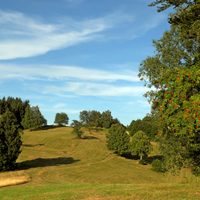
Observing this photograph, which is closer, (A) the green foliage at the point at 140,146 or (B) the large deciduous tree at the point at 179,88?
(B) the large deciduous tree at the point at 179,88

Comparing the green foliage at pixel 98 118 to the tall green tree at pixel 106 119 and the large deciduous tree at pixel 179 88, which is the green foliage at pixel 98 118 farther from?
the large deciduous tree at pixel 179 88

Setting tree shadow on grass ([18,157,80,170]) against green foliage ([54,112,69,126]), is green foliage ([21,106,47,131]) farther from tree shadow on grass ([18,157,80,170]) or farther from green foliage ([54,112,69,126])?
tree shadow on grass ([18,157,80,170])

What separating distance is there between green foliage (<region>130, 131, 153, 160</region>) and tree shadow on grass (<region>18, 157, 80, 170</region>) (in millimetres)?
20752

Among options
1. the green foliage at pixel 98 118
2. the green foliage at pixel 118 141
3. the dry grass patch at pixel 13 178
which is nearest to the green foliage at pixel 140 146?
the green foliage at pixel 118 141

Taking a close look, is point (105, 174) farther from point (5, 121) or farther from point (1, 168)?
point (5, 121)

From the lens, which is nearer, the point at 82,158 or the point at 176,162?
the point at 176,162

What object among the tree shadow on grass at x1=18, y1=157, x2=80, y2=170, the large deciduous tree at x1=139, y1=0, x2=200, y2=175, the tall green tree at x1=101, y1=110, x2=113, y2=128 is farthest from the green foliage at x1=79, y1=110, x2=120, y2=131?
the large deciduous tree at x1=139, y1=0, x2=200, y2=175

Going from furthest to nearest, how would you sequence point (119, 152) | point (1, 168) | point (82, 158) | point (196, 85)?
point (119, 152) < point (82, 158) < point (1, 168) < point (196, 85)

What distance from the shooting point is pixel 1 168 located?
1759 inches

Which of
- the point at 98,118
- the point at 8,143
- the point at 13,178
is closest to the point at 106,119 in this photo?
the point at 98,118

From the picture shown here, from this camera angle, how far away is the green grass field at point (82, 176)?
18453mm

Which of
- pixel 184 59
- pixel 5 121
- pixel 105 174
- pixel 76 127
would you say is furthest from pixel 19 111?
pixel 184 59

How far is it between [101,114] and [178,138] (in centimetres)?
14511

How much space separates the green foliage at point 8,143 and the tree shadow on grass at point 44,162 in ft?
11.7
